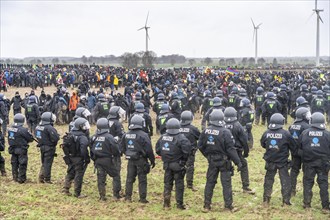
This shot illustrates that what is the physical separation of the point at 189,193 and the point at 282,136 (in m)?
3.04

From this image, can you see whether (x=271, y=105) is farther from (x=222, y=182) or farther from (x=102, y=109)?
(x=222, y=182)

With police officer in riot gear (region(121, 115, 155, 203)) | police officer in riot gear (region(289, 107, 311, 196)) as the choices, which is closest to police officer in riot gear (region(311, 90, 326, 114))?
police officer in riot gear (region(289, 107, 311, 196))

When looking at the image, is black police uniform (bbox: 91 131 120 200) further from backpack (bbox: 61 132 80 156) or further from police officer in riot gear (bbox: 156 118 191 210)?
police officer in riot gear (bbox: 156 118 191 210)

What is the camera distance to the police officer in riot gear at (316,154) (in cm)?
907

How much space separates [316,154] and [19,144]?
7.67m

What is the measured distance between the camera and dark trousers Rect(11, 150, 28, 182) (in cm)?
1155

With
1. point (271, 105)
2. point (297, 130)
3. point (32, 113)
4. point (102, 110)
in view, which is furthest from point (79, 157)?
point (271, 105)

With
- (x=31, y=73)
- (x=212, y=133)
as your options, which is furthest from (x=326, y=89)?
(x=31, y=73)

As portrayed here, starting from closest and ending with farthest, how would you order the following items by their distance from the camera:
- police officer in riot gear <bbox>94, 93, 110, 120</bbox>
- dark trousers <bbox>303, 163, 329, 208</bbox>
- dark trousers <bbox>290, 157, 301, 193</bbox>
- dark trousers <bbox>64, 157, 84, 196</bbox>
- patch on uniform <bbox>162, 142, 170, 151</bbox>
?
dark trousers <bbox>303, 163, 329, 208</bbox> → patch on uniform <bbox>162, 142, 170, 151</bbox> → dark trousers <bbox>290, 157, 301, 193</bbox> → dark trousers <bbox>64, 157, 84, 196</bbox> → police officer in riot gear <bbox>94, 93, 110, 120</bbox>

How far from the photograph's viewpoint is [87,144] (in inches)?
404

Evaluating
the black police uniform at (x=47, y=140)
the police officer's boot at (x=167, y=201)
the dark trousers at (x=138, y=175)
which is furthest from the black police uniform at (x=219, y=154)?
the black police uniform at (x=47, y=140)

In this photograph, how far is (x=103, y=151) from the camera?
32.2 feet

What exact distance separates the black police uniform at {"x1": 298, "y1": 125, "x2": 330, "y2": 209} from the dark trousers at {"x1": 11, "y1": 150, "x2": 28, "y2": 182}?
729 centimetres

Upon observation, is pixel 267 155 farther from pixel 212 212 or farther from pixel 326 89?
pixel 326 89
